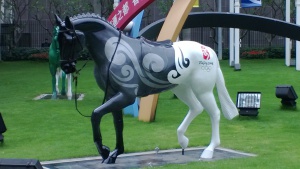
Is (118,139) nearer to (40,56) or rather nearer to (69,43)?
(69,43)

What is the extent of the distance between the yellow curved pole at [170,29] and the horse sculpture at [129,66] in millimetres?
3521

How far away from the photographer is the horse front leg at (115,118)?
27.6 ft

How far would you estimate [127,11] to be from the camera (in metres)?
13.5

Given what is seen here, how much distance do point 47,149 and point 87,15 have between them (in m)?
2.89

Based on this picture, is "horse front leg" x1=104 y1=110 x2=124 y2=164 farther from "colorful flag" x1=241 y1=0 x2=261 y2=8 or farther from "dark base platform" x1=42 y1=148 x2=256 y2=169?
"colorful flag" x1=241 y1=0 x2=261 y2=8

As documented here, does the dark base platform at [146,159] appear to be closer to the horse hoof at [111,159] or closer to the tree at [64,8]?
the horse hoof at [111,159]

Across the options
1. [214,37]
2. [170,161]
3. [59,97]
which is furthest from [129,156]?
[214,37]

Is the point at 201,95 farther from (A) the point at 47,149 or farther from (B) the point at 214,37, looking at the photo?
(B) the point at 214,37

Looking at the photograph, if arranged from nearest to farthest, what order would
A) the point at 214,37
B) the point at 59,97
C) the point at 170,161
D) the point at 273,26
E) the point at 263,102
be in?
1. the point at 170,161
2. the point at 273,26
3. the point at 263,102
4. the point at 59,97
5. the point at 214,37

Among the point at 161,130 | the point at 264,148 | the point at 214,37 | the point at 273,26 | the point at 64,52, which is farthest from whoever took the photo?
the point at 214,37

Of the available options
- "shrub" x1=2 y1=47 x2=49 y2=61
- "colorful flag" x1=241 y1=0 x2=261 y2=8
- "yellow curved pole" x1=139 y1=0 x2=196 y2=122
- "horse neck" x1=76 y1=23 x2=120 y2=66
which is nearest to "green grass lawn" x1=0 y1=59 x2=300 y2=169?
"yellow curved pole" x1=139 y1=0 x2=196 y2=122

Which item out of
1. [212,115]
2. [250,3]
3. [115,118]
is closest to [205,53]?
[212,115]

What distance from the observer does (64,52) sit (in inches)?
332

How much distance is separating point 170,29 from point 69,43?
5008mm
